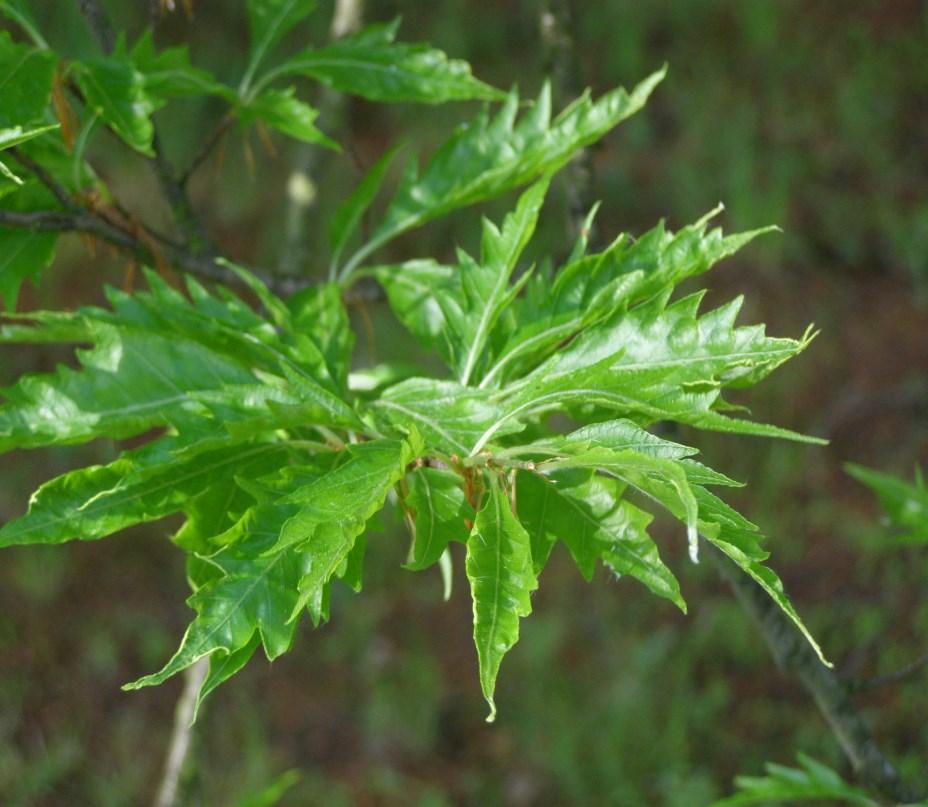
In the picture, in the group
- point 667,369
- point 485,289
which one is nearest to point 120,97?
point 485,289

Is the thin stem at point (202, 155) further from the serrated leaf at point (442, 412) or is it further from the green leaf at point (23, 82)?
the serrated leaf at point (442, 412)

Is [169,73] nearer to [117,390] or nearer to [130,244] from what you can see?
[130,244]

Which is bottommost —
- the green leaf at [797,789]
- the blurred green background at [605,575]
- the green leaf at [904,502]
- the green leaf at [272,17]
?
the blurred green background at [605,575]

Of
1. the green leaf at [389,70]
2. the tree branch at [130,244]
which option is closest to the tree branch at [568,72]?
the green leaf at [389,70]

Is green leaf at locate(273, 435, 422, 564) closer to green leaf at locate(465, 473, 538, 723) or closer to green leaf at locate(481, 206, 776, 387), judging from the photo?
green leaf at locate(465, 473, 538, 723)

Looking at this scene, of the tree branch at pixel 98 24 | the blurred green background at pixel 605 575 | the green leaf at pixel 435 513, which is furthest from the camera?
the blurred green background at pixel 605 575

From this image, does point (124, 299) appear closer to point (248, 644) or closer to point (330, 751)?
point (248, 644)

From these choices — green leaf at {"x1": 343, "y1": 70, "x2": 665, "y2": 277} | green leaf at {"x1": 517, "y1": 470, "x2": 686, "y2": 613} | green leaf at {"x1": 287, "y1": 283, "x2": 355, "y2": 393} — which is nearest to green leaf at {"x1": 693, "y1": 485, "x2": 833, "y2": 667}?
green leaf at {"x1": 517, "y1": 470, "x2": 686, "y2": 613}
